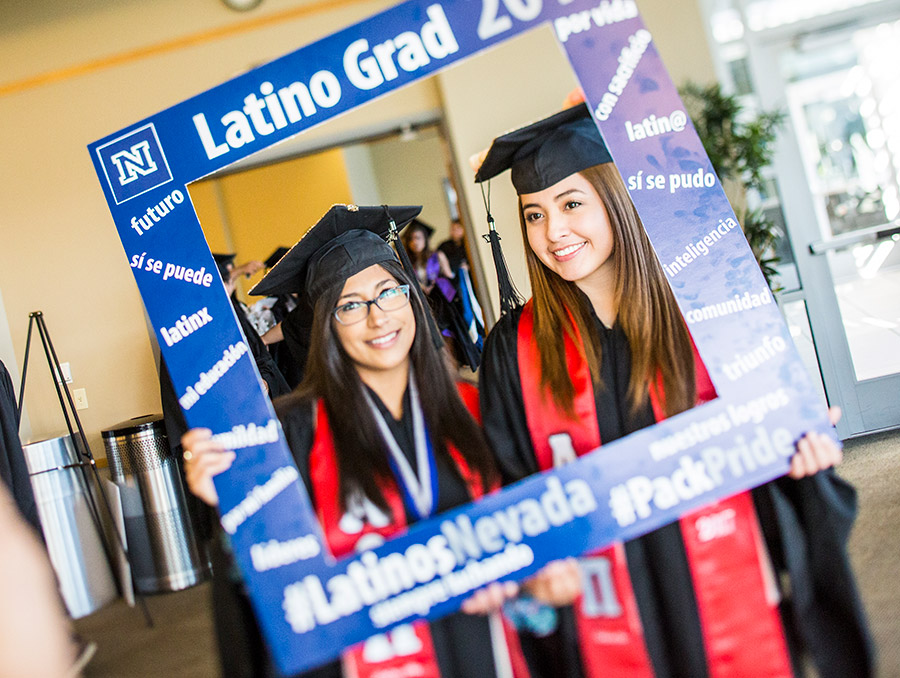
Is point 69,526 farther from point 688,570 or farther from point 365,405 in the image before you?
point 688,570

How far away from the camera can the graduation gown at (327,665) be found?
146 cm

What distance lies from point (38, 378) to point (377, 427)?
11.2ft

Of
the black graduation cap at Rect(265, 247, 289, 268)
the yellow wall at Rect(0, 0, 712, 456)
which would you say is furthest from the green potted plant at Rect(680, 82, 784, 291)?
the black graduation cap at Rect(265, 247, 289, 268)

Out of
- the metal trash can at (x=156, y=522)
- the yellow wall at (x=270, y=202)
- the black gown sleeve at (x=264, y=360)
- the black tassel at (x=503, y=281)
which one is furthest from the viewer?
the metal trash can at (x=156, y=522)

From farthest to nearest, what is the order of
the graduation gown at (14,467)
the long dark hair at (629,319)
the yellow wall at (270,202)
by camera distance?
1. the graduation gown at (14,467)
2. the yellow wall at (270,202)
3. the long dark hair at (629,319)

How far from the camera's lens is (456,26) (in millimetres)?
1490

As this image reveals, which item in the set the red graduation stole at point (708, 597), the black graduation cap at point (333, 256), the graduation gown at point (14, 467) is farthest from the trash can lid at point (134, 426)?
the red graduation stole at point (708, 597)

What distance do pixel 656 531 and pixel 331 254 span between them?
98 centimetres

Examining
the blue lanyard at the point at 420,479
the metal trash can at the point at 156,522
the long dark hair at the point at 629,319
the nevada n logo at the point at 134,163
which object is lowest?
the metal trash can at the point at 156,522

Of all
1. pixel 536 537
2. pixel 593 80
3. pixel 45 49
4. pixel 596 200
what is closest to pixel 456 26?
pixel 593 80

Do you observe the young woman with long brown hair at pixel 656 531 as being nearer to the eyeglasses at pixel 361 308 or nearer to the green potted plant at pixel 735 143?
the eyeglasses at pixel 361 308

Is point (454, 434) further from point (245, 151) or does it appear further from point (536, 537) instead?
point (245, 151)

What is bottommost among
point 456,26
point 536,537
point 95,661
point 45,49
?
point 95,661

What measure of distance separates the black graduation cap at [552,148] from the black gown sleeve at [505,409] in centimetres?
37
